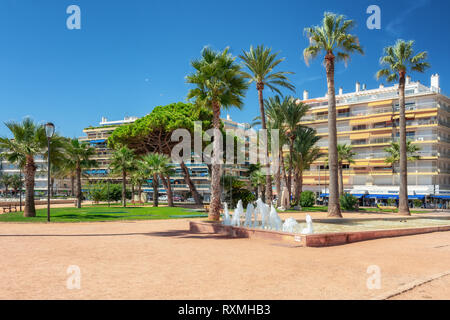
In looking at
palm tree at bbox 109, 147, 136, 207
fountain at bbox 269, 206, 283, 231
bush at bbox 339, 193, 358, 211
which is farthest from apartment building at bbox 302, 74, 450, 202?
fountain at bbox 269, 206, 283, 231

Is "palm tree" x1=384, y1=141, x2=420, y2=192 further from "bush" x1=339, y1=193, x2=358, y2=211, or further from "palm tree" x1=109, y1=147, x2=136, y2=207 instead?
"palm tree" x1=109, y1=147, x2=136, y2=207

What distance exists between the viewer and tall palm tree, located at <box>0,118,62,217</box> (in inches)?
898

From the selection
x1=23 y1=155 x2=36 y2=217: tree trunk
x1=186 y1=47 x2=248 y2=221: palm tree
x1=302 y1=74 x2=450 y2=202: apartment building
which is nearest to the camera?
x1=186 y1=47 x2=248 y2=221: palm tree

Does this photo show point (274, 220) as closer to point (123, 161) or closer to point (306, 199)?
point (306, 199)

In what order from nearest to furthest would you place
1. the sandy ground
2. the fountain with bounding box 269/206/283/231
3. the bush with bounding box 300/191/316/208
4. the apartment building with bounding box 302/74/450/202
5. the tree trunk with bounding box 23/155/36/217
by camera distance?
the sandy ground → the fountain with bounding box 269/206/283/231 → the tree trunk with bounding box 23/155/36/217 → the bush with bounding box 300/191/316/208 → the apartment building with bounding box 302/74/450/202

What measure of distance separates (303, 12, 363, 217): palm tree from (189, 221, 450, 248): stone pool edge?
25.9 feet

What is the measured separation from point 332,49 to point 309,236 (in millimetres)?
18045

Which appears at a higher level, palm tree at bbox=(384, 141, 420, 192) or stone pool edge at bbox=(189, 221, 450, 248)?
palm tree at bbox=(384, 141, 420, 192)

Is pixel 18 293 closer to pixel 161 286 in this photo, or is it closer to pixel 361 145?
pixel 161 286

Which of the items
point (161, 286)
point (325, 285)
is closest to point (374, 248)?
point (325, 285)

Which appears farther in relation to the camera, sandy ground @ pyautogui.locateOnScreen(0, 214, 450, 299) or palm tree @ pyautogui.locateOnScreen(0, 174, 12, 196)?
palm tree @ pyautogui.locateOnScreen(0, 174, 12, 196)

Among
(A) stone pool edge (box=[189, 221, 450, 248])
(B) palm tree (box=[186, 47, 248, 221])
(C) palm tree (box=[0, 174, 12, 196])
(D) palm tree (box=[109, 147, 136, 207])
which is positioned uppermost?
(B) palm tree (box=[186, 47, 248, 221])

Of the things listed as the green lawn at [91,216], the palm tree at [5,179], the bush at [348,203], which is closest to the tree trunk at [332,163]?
the green lawn at [91,216]

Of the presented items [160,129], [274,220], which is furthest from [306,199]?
[274,220]
